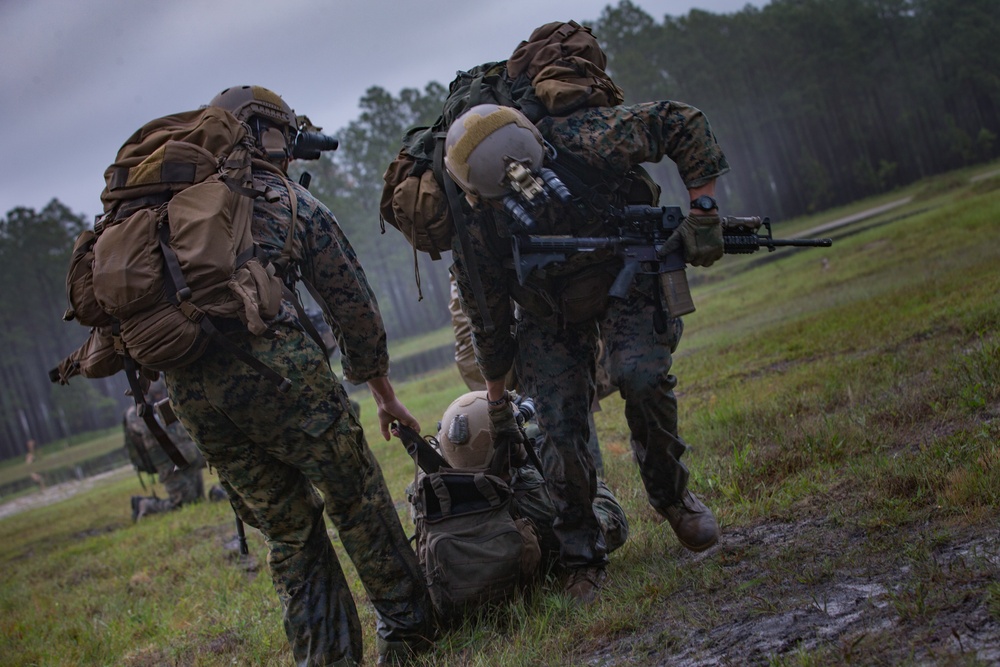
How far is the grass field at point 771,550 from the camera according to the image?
251cm

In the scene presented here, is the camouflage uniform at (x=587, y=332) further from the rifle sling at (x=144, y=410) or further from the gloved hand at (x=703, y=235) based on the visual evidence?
the rifle sling at (x=144, y=410)

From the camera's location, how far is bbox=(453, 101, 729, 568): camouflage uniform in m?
3.34

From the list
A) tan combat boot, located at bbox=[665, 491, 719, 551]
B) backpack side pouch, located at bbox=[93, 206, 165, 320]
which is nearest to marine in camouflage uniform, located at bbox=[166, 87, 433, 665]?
backpack side pouch, located at bbox=[93, 206, 165, 320]

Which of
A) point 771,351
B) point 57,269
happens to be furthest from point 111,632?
point 57,269

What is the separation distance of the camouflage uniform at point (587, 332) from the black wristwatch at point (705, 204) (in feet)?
0.21

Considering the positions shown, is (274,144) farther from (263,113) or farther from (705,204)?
(705,204)

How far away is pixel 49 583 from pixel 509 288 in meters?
6.26

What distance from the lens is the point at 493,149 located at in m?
3.14

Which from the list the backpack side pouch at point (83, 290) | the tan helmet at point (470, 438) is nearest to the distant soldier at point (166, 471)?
the tan helmet at point (470, 438)

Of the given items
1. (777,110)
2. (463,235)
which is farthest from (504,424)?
(777,110)

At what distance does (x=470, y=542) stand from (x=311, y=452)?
0.81 meters

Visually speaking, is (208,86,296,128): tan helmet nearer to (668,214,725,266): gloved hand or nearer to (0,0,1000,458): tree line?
(668,214,725,266): gloved hand

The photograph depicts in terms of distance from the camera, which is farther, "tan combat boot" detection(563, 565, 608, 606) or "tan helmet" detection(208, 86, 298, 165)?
"tan helmet" detection(208, 86, 298, 165)

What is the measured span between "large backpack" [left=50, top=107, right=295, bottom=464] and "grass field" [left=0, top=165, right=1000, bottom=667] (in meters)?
1.56
